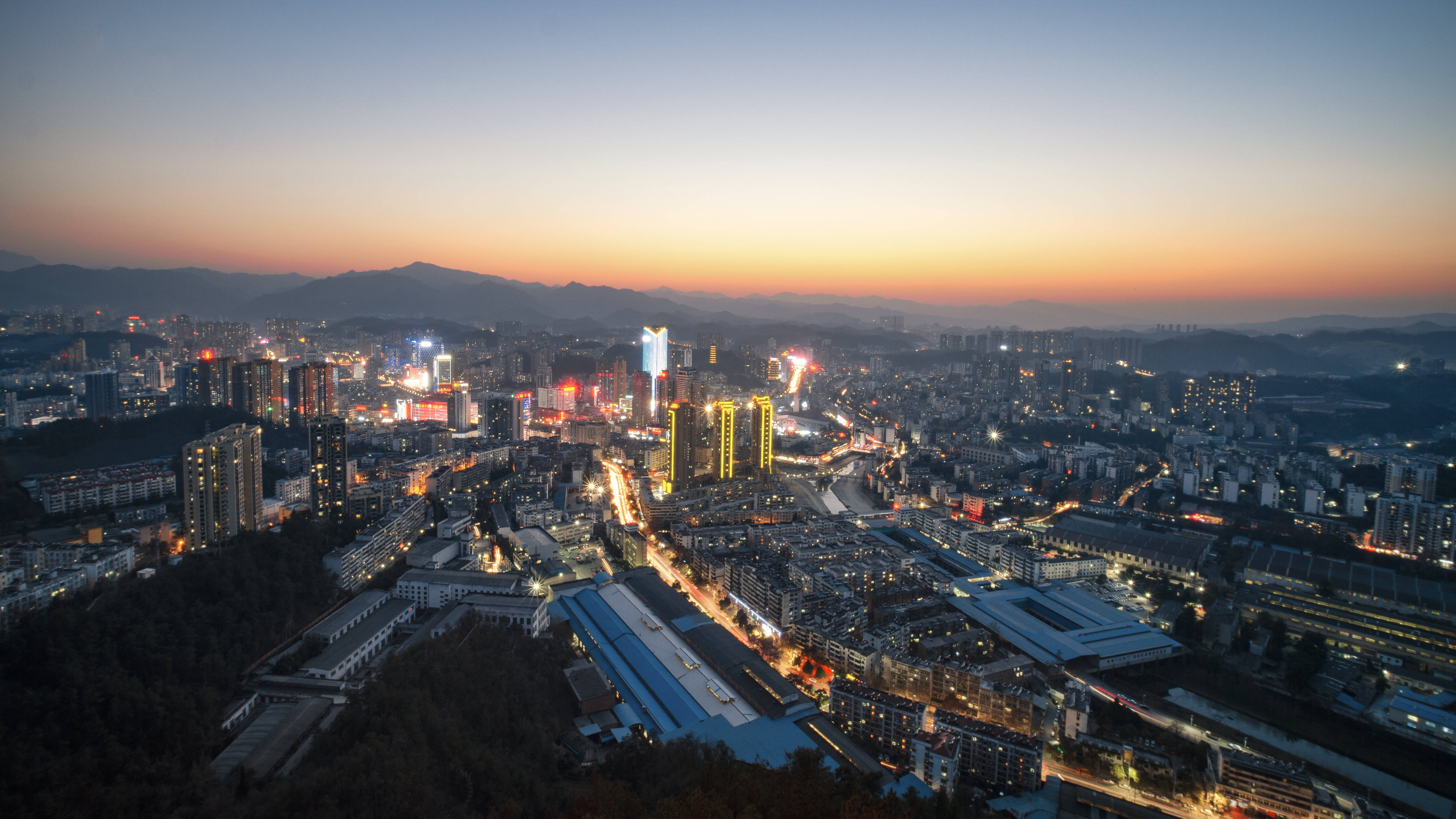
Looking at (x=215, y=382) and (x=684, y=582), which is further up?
(x=215, y=382)

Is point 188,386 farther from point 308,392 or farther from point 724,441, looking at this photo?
point 724,441

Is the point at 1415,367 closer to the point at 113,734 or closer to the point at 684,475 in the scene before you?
the point at 684,475

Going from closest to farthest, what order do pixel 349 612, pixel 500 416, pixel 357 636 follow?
pixel 357 636 < pixel 349 612 < pixel 500 416

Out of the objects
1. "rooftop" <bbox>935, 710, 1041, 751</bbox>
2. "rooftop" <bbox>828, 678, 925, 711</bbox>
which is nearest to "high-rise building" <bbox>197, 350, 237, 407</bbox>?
"rooftop" <bbox>828, 678, 925, 711</bbox>

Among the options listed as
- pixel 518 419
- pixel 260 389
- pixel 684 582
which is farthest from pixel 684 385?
pixel 260 389

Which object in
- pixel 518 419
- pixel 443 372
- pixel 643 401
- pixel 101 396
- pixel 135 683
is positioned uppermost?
pixel 443 372

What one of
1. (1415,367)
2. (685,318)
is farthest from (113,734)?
(685,318)
